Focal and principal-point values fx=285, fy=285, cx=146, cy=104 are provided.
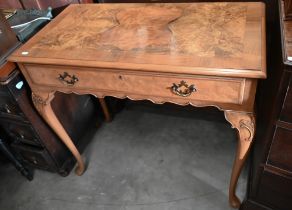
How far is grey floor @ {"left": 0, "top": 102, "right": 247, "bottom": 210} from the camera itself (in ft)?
4.34

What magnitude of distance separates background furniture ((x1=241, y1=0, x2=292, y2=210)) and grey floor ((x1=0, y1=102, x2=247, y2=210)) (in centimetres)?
25

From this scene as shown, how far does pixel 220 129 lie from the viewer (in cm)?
158

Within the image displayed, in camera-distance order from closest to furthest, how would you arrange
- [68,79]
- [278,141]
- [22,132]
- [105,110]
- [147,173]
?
[278,141] → [68,79] → [22,132] → [147,173] → [105,110]

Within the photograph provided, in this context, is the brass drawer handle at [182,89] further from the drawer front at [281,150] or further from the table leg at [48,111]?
the table leg at [48,111]

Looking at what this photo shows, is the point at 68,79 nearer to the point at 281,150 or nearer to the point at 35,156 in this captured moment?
the point at 35,156

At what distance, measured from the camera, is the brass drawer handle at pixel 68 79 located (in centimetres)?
101

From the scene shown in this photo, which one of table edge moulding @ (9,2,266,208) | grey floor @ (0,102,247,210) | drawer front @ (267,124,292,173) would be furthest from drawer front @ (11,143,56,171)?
drawer front @ (267,124,292,173)

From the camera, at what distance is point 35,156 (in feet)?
4.51

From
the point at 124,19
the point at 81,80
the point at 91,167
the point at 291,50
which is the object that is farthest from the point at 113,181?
the point at 291,50

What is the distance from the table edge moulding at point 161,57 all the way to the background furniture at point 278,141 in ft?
0.18

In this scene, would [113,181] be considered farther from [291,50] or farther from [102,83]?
[291,50]

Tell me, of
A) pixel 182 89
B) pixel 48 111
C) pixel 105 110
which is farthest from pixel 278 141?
pixel 105 110

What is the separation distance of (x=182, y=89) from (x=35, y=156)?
862 mm

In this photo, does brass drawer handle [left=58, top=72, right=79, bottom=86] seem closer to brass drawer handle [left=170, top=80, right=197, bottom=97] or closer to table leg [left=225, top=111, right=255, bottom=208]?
brass drawer handle [left=170, top=80, right=197, bottom=97]
